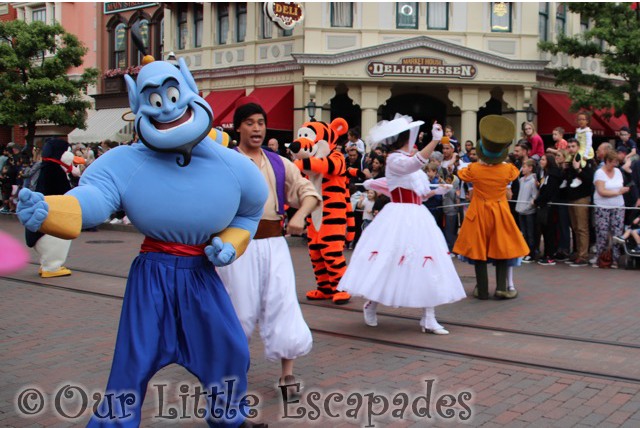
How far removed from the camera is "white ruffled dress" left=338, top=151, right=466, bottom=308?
19.9 ft

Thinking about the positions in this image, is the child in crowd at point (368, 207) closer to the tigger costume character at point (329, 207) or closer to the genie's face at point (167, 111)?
the tigger costume character at point (329, 207)

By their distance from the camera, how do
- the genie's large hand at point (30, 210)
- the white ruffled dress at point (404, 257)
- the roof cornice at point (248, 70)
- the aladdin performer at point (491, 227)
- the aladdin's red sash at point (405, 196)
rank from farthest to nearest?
1. the roof cornice at point (248, 70)
2. the aladdin performer at point (491, 227)
3. the aladdin's red sash at point (405, 196)
4. the white ruffled dress at point (404, 257)
5. the genie's large hand at point (30, 210)

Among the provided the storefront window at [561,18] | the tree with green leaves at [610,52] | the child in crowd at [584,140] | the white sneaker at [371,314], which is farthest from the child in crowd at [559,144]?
the storefront window at [561,18]

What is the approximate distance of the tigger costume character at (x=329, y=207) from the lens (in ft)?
24.5

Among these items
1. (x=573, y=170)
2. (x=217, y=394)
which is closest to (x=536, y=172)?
(x=573, y=170)

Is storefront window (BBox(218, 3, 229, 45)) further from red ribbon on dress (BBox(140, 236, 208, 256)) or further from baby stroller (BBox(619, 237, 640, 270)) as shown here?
red ribbon on dress (BBox(140, 236, 208, 256))

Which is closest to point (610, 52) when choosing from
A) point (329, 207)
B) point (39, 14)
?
point (329, 207)

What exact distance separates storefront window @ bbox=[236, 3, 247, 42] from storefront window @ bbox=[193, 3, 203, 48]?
1910mm

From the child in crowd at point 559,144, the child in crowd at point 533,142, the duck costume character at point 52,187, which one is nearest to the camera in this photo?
the duck costume character at point 52,187

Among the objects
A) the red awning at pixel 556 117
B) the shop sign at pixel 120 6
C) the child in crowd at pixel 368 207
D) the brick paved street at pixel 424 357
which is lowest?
the brick paved street at pixel 424 357

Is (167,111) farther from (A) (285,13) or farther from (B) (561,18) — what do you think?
(B) (561,18)

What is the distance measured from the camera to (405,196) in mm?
6438

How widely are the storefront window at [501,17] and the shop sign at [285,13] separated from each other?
18.7 feet

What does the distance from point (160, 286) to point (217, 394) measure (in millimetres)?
603
